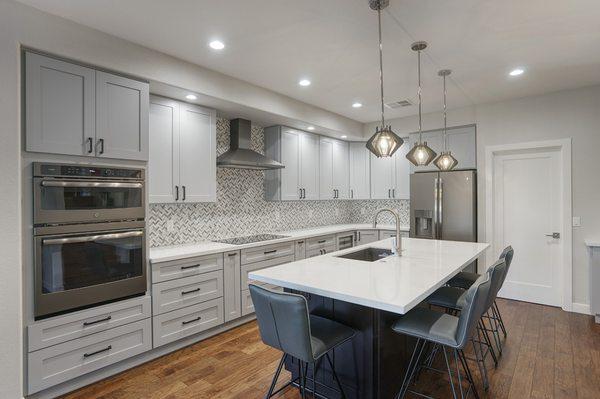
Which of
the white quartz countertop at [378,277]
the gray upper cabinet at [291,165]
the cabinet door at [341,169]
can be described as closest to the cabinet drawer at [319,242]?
the gray upper cabinet at [291,165]

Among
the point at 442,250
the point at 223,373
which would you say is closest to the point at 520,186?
the point at 442,250

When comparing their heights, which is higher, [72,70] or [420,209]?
[72,70]

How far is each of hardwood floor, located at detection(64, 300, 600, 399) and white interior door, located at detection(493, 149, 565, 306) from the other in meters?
0.92

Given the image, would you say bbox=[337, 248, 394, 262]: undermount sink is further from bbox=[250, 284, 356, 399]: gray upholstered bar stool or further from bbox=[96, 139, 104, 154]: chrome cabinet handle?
bbox=[96, 139, 104, 154]: chrome cabinet handle

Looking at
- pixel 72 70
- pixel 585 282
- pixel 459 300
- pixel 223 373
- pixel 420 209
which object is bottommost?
pixel 223 373

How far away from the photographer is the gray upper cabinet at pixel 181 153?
3.23 m

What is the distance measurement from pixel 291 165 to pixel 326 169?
854mm

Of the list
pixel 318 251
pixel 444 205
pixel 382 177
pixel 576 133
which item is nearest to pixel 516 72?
pixel 576 133

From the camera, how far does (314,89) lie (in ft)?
13.2

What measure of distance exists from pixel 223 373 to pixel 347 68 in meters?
3.04

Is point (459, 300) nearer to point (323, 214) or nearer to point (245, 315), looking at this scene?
point (245, 315)

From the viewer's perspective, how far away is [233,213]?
4398mm

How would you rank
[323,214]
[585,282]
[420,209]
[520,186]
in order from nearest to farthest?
[585,282] < [520,186] < [420,209] < [323,214]

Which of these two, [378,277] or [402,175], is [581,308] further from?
[378,277]
